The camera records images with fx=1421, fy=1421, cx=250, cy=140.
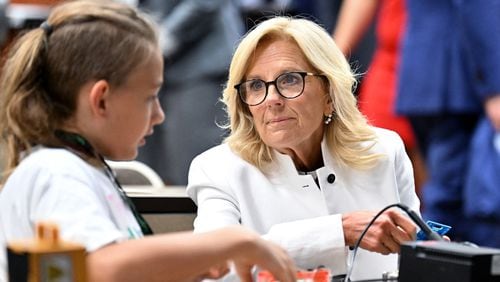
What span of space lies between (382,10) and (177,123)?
152cm

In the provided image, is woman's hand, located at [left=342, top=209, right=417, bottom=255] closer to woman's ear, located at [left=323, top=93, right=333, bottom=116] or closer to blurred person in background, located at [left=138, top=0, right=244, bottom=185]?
woman's ear, located at [left=323, top=93, right=333, bottom=116]

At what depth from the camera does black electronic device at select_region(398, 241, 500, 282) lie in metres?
2.48

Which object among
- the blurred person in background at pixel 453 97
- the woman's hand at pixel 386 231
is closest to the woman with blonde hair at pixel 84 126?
the woman's hand at pixel 386 231

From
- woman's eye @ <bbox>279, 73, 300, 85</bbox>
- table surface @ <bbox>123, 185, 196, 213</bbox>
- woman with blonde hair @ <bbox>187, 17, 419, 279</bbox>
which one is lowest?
table surface @ <bbox>123, 185, 196, 213</bbox>

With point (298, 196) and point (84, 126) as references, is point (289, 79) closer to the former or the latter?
point (298, 196)

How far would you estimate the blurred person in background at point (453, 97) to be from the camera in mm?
5941

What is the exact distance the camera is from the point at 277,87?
3428 millimetres

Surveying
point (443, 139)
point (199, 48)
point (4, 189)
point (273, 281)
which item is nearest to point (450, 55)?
point (443, 139)

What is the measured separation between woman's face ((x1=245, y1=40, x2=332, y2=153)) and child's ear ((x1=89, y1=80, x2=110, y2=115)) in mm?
1001

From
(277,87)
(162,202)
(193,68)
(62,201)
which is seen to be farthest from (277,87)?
(193,68)

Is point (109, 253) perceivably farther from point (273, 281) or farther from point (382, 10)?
point (382, 10)

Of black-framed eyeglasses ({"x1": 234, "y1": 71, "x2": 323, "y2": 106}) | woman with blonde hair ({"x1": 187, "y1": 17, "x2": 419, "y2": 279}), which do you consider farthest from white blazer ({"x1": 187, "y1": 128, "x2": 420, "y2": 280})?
black-framed eyeglasses ({"x1": 234, "y1": 71, "x2": 323, "y2": 106})

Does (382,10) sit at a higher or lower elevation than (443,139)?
higher

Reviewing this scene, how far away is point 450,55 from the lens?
6125mm
